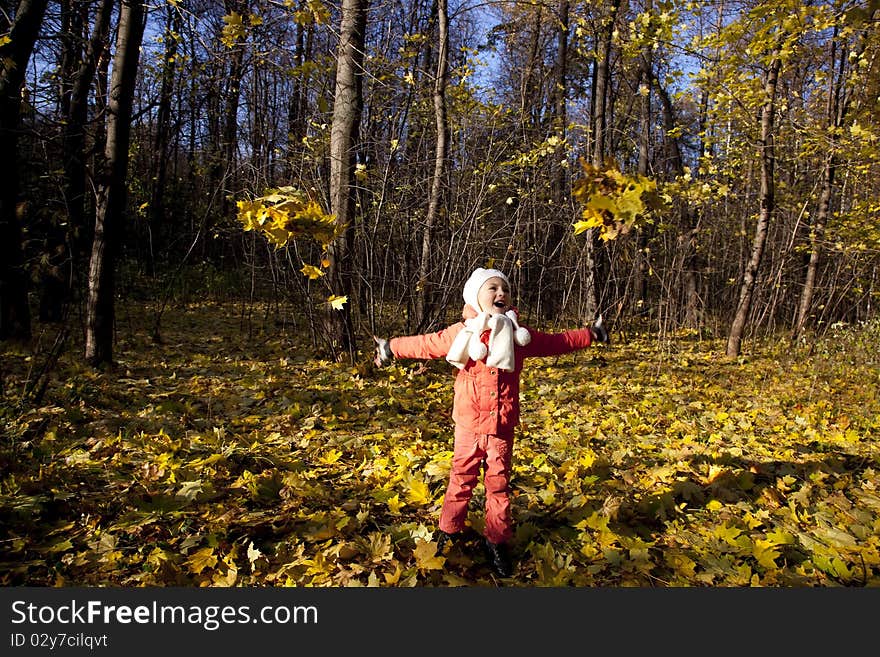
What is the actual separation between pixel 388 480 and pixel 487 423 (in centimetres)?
112

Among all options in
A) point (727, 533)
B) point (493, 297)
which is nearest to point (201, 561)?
point (493, 297)

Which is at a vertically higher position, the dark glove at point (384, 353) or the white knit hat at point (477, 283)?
the white knit hat at point (477, 283)

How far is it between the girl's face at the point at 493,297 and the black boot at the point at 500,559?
1120 mm

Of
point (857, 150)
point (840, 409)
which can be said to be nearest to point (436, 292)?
point (840, 409)

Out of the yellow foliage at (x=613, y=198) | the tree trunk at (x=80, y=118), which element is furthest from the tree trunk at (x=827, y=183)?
the tree trunk at (x=80, y=118)

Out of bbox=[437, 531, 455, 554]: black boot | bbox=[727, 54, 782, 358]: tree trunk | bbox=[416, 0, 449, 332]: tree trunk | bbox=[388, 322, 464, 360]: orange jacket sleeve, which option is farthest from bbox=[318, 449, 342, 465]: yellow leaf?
bbox=[727, 54, 782, 358]: tree trunk

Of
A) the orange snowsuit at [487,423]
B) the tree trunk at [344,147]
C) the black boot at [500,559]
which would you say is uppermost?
the tree trunk at [344,147]

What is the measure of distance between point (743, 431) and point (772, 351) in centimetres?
427

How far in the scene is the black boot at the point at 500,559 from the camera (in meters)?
2.36

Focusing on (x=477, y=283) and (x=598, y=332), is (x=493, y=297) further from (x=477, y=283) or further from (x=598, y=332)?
(x=598, y=332)

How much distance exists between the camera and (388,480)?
317cm

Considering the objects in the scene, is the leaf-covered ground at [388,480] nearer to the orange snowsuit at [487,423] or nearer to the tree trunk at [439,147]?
the orange snowsuit at [487,423]

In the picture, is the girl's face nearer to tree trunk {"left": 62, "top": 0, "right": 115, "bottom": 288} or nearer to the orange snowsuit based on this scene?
the orange snowsuit

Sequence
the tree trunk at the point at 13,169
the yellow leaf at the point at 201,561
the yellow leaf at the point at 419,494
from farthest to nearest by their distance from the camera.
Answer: the tree trunk at the point at 13,169 < the yellow leaf at the point at 419,494 < the yellow leaf at the point at 201,561
